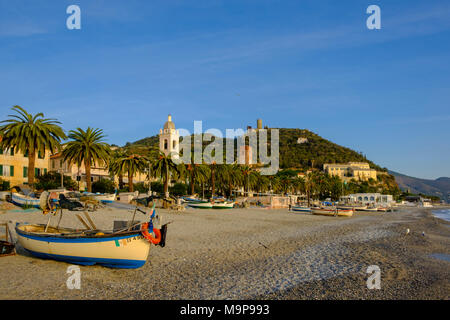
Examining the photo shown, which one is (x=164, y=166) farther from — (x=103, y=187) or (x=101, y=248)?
(x=101, y=248)

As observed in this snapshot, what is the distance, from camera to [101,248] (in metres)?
13.0

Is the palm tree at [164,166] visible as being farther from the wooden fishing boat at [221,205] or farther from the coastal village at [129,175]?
the wooden fishing boat at [221,205]

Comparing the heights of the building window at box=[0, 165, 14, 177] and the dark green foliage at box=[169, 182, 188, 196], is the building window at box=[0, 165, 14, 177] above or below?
above

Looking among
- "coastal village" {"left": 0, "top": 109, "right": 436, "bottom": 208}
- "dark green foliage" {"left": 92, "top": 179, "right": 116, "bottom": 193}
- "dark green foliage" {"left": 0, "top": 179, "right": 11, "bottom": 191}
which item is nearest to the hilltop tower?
"coastal village" {"left": 0, "top": 109, "right": 436, "bottom": 208}

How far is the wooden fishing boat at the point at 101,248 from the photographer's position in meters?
12.9

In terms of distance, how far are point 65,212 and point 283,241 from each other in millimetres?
18690

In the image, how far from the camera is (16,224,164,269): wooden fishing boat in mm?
12891

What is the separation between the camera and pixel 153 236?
1333cm

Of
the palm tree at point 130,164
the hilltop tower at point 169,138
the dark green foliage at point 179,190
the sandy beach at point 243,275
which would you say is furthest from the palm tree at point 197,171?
the hilltop tower at point 169,138

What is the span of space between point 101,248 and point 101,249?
45mm

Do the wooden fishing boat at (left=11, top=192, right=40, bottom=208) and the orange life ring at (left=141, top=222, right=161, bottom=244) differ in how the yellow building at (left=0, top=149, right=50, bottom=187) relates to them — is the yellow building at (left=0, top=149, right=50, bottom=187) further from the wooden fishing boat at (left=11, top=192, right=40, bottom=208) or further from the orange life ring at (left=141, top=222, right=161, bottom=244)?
the orange life ring at (left=141, top=222, right=161, bottom=244)
